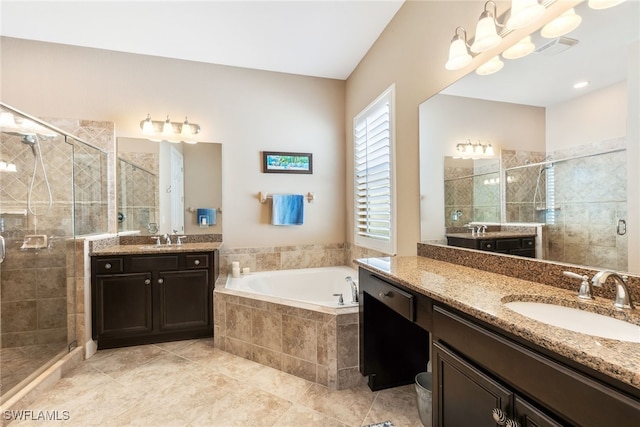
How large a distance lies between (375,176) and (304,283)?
137 centimetres

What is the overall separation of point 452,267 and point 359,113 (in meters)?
2.00

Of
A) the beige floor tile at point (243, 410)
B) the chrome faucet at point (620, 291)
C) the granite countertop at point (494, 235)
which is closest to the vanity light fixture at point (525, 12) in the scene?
the granite countertop at point (494, 235)

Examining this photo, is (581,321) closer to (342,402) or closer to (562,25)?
(562,25)

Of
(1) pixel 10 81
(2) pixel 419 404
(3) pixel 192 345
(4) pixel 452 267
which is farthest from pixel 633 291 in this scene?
(1) pixel 10 81

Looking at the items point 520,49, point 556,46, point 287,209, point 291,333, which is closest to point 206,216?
point 287,209

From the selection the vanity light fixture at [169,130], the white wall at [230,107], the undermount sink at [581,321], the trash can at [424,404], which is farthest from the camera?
the vanity light fixture at [169,130]

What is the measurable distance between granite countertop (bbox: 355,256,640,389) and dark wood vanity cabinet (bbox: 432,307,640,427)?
53 millimetres

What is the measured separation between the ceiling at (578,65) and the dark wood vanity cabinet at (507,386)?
102 cm

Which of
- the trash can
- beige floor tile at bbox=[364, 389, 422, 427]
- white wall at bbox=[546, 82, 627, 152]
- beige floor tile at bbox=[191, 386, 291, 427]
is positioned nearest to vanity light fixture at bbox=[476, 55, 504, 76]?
white wall at bbox=[546, 82, 627, 152]

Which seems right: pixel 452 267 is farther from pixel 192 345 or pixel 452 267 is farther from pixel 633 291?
pixel 192 345

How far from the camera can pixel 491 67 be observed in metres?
1.49

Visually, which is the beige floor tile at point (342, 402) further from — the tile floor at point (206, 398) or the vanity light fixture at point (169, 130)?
the vanity light fixture at point (169, 130)

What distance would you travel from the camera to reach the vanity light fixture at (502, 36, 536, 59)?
1.29m

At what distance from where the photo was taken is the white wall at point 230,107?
9.01 feet
